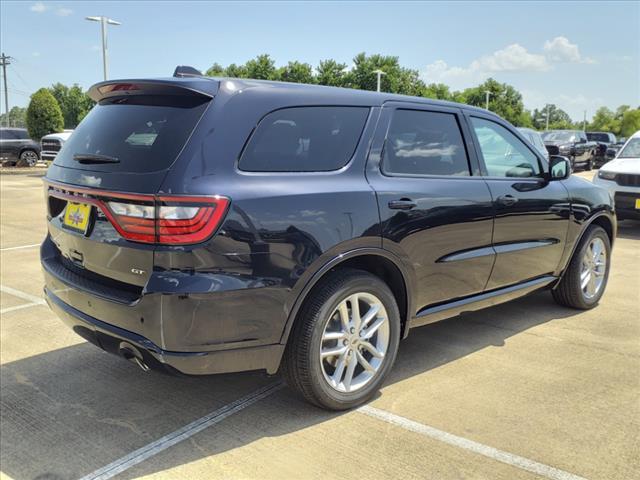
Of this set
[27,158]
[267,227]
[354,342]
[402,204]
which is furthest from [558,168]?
[27,158]

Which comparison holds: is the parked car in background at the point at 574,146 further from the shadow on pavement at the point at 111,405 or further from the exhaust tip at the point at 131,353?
the exhaust tip at the point at 131,353

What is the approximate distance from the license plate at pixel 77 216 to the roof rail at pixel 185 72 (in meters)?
0.88

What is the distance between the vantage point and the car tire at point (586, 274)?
501 cm

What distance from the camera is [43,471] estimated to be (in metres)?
2.69

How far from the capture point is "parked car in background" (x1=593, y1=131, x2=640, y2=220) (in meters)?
9.48

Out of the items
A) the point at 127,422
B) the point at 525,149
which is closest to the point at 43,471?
the point at 127,422

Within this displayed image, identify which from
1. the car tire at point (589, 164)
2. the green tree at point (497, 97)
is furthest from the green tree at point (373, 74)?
the car tire at point (589, 164)

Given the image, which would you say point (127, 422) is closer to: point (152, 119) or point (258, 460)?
point (258, 460)

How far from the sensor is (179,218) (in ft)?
8.47

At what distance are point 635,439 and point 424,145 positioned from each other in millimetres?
2023

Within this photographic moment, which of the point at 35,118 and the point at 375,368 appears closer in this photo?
the point at 375,368

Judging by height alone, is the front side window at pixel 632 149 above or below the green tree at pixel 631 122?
below

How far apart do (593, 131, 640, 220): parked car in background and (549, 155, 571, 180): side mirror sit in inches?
201

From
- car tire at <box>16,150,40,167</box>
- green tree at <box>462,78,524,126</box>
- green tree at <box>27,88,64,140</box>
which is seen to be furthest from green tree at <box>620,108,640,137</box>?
car tire at <box>16,150,40,167</box>
